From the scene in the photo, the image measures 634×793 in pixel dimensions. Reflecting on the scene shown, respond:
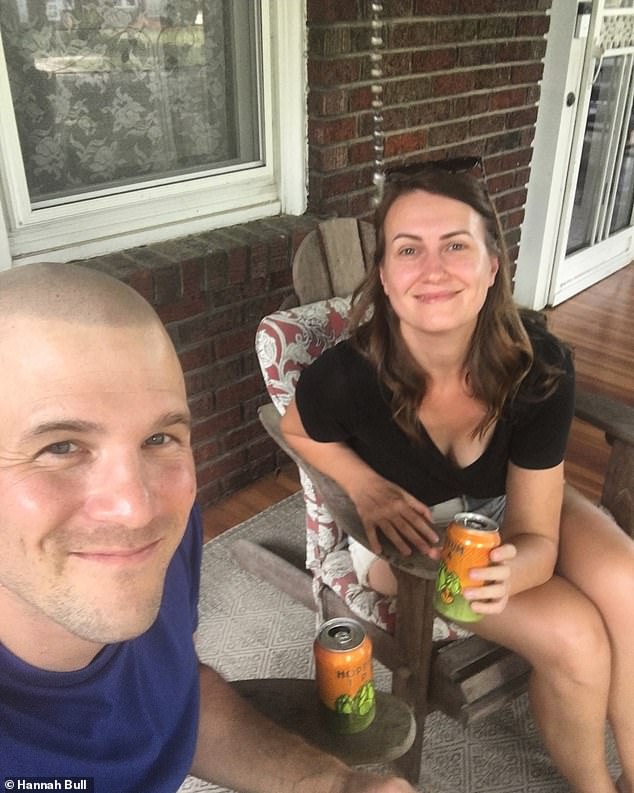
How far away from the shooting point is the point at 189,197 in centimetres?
207

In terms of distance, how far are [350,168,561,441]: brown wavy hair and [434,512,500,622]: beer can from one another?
1.02 ft

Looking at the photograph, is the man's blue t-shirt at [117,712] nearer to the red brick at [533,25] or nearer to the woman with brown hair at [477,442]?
the woman with brown hair at [477,442]

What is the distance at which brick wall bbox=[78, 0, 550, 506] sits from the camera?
202 cm

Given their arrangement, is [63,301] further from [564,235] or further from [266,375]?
[564,235]

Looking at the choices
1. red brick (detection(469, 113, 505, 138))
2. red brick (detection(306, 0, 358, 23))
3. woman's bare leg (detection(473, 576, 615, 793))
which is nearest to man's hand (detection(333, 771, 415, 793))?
woman's bare leg (detection(473, 576, 615, 793))

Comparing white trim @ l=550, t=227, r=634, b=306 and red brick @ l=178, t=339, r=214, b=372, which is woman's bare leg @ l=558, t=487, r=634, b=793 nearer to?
red brick @ l=178, t=339, r=214, b=372

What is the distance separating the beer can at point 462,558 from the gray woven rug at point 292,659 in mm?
554

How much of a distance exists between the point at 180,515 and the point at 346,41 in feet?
6.02

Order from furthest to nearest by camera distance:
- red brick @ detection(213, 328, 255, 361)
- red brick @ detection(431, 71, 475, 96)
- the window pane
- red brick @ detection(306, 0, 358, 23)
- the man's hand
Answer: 1. red brick @ detection(431, 71, 475, 96)
2. red brick @ detection(213, 328, 255, 361)
3. red brick @ detection(306, 0, 358, 23)
4. the window pane
5. the man's hand

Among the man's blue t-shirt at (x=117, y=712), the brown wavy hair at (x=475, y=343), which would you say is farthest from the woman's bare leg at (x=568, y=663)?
the man's blue t-shirt at (x=117, y=712)

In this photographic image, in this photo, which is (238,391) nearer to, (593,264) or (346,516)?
(346,516)

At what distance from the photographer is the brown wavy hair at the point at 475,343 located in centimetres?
137

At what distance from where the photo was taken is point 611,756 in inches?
60.9

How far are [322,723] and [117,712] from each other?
31 centimetres
